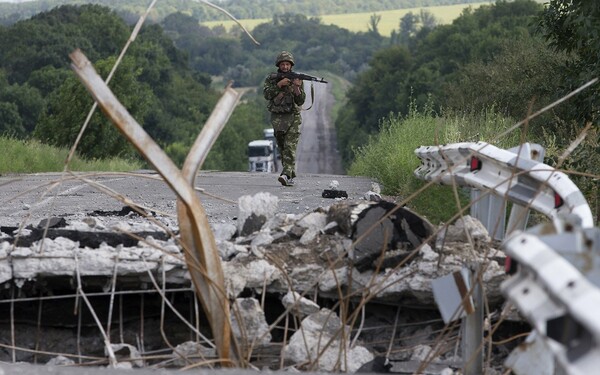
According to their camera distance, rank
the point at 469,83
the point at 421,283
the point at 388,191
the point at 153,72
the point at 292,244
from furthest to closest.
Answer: the point at 153,72 < the point at 469,83 < the point at 388,191 < the point at 292,244 < the point at 421,283

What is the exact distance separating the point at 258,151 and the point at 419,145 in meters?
31.3

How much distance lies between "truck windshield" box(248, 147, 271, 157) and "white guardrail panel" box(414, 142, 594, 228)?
132ft

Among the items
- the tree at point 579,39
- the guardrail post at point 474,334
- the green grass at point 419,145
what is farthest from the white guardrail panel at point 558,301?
the tree at point 579,39

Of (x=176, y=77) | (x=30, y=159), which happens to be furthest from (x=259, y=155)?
(x=176, y=77)

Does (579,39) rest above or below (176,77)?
above

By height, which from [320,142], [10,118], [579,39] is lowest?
[320,142]

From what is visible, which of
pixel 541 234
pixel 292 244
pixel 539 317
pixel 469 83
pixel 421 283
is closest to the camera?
pixel 539 317

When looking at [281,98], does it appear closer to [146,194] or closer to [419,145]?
[419,145]

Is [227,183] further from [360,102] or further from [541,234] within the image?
A: [360,102]

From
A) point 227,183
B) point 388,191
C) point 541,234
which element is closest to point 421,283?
point 541,234

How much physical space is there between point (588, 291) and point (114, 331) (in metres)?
4.00

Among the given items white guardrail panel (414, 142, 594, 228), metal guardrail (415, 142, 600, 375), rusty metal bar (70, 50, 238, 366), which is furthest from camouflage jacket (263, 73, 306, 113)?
metal guardrail (415, 142, 600, 375)

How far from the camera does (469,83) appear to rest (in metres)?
45.2

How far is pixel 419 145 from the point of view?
58.4 ft
